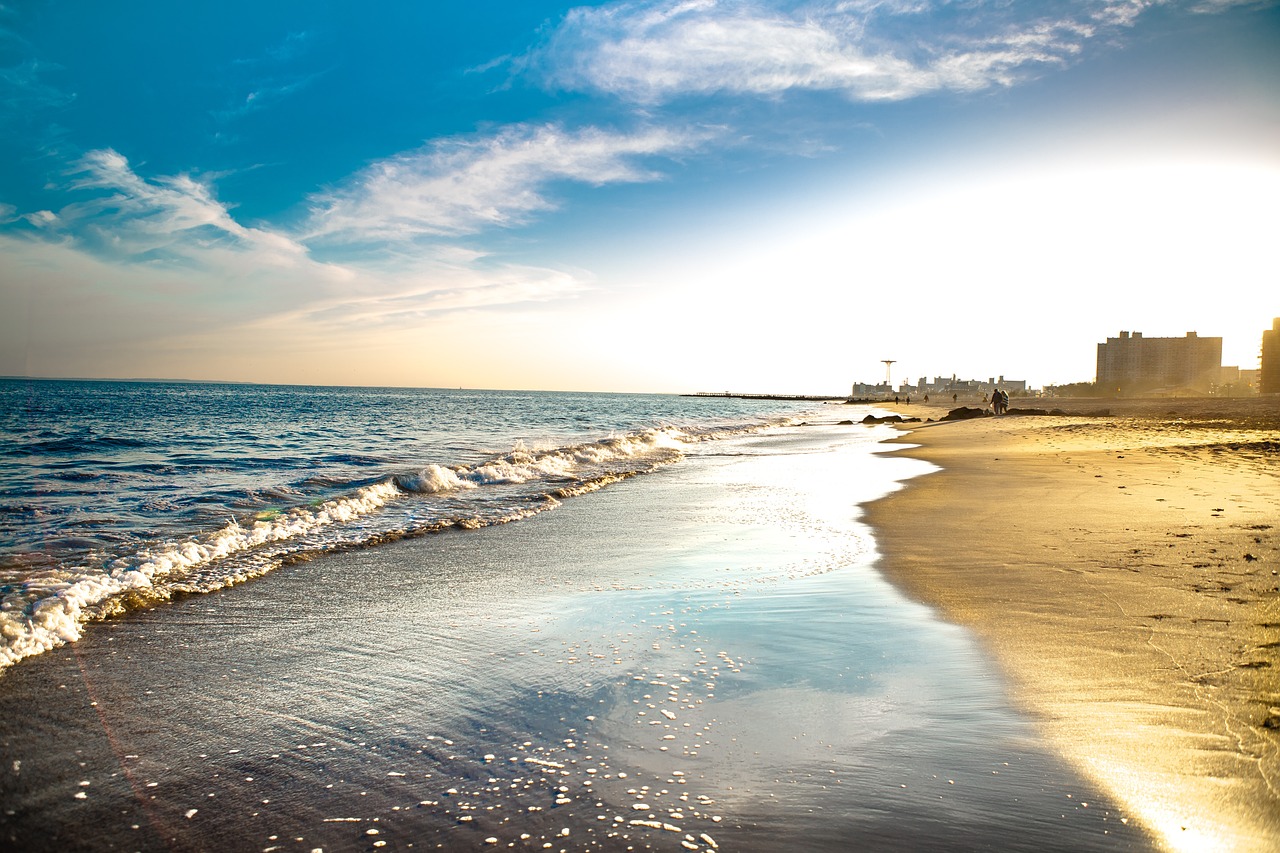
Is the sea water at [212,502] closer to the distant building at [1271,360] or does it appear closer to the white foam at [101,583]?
the white foam at [101,583]

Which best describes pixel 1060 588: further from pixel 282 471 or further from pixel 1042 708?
pixel 282 471

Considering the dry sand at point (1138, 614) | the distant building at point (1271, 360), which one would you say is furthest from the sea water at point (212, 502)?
the distant building at point (1271, 360)

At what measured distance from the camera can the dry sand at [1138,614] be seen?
2762 mm

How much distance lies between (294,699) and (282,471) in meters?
13.4

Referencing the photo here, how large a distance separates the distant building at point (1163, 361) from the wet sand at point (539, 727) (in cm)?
15493

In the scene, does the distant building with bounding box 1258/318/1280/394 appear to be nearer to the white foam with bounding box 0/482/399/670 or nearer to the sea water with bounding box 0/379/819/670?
the sea water with bounding box 0/379/819/670

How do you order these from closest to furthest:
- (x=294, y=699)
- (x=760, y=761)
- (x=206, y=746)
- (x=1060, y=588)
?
(x=760, y=761) < (x=206, y=746) < (x=294, y=699) < (x=1060, y=588)

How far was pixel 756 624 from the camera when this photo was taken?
16.1 ft

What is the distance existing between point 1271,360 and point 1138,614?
5233 inches

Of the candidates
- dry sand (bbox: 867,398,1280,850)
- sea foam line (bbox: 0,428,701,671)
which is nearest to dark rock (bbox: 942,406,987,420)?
dry sand (bbox: 867,398,1280,850)

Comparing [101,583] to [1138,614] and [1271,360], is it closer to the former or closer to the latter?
[1138,614]

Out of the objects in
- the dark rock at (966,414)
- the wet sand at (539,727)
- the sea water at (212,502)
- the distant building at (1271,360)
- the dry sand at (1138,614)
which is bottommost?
the sea water at (212,502)

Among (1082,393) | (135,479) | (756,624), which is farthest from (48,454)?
(1082,393)

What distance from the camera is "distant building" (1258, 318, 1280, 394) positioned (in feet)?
326
